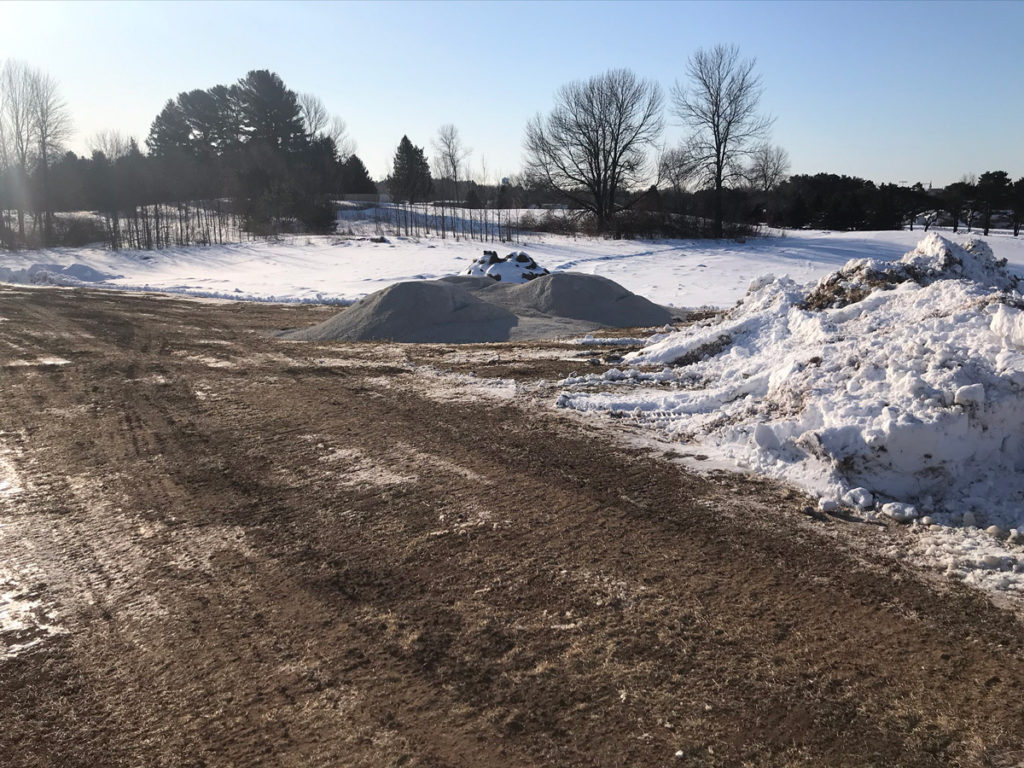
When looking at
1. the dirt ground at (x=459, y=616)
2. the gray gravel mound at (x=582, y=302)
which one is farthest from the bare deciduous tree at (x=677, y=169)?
the dirt ground at (x=459, y=616)

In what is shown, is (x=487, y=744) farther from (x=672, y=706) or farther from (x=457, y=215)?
(x=457, y=215)

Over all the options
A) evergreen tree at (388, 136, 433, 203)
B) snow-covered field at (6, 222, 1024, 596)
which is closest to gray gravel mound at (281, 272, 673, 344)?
snow-covered field at (6, 222, 1024, 596)

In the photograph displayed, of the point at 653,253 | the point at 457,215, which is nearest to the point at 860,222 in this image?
the point at 653,253

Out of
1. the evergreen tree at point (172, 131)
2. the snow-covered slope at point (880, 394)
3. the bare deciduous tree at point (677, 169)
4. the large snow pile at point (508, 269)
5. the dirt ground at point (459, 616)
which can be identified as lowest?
the dirt ground at point (459, 616)

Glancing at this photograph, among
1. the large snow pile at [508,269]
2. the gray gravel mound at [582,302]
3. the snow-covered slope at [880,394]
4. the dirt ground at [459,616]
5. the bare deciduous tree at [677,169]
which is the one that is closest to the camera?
the dirt ground at [459,616]

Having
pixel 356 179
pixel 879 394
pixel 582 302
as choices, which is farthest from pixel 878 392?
pixel 356 179

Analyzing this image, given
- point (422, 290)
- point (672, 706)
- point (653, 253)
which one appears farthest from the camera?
point (653, 253)

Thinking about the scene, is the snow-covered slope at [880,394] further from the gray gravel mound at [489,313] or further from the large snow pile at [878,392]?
the gray gravel mound at [489,313]

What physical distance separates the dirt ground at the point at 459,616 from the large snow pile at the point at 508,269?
1438 cm

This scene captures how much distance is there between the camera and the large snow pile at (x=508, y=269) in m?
21.2

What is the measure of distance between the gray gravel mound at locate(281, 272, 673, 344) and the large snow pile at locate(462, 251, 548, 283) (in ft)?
9.29

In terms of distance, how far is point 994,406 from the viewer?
5367 millimetres

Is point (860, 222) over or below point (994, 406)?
over

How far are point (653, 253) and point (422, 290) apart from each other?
20565 mm
